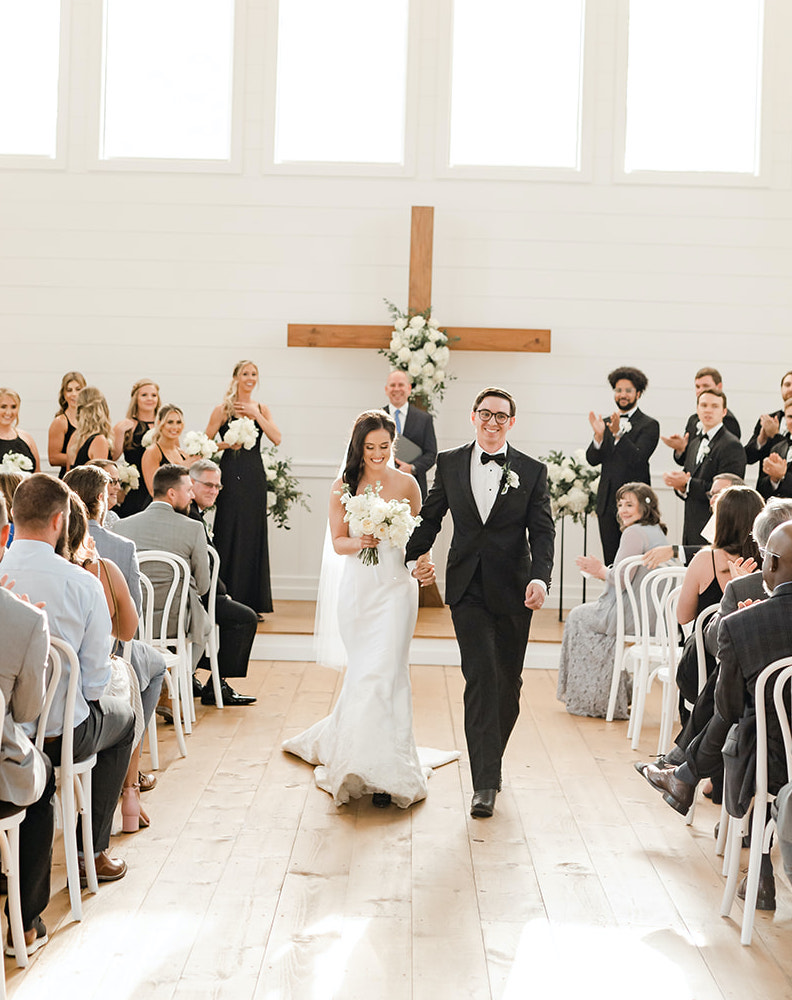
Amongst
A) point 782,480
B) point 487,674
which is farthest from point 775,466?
point 487,674

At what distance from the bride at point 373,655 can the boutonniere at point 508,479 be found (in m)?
0.50

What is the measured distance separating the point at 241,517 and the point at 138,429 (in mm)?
969

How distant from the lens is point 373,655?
483cm

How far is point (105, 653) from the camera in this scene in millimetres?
3545

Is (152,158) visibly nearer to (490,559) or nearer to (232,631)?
(232,631)

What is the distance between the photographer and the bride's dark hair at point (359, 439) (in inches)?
195

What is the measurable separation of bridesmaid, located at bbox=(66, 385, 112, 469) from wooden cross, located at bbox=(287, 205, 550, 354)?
1979mm

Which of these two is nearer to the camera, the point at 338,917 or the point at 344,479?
the point at 338,917

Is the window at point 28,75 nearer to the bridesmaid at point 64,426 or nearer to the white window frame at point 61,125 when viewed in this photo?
the white window frame at point 61,125

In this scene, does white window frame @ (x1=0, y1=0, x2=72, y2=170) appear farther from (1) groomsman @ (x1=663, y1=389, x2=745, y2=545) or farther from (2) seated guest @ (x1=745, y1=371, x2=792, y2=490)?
(2) seated guest @ (x1=745, y1=371, x2=792, y2=490)

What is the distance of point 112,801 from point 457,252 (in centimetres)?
694

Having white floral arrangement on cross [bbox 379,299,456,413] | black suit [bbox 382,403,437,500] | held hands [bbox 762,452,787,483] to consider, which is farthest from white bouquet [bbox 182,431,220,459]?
held hands [bbox 762,452,787,483]

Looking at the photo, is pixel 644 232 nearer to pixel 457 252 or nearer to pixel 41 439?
pixel 457 252

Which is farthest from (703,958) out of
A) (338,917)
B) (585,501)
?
(585,501)
